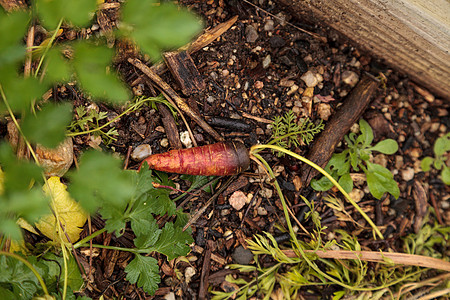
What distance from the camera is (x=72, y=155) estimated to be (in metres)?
1.72

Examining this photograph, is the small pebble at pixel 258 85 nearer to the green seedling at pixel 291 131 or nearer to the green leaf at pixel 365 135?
the green seedling at pixel 291 131

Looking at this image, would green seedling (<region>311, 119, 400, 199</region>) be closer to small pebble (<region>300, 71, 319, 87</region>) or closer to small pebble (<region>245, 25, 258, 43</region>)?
small pebble (<region>300, 71, 319, 87</region>)

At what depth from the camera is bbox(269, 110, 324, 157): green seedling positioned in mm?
1973

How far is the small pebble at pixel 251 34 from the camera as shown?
2.02 metres

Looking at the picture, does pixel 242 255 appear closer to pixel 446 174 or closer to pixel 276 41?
pixel 276 41

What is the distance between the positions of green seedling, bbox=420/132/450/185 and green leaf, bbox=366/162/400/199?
356 mm

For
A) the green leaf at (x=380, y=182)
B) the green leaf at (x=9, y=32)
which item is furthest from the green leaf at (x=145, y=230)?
the green leaf at (x=380, y=182)

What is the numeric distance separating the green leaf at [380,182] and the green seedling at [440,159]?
36 cm

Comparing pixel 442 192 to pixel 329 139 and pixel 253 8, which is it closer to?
pixel 329 139

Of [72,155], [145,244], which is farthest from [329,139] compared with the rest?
[72,155]

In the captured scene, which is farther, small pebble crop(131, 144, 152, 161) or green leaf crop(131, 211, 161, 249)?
small pebble crop(131, 144, 152, 161)

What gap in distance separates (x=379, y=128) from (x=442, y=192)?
0.66 m

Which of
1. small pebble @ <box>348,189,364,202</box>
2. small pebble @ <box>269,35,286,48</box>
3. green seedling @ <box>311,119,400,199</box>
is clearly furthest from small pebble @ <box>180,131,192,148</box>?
small pebble @ <box>348,189,364,202</box>

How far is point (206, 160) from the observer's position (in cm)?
181
